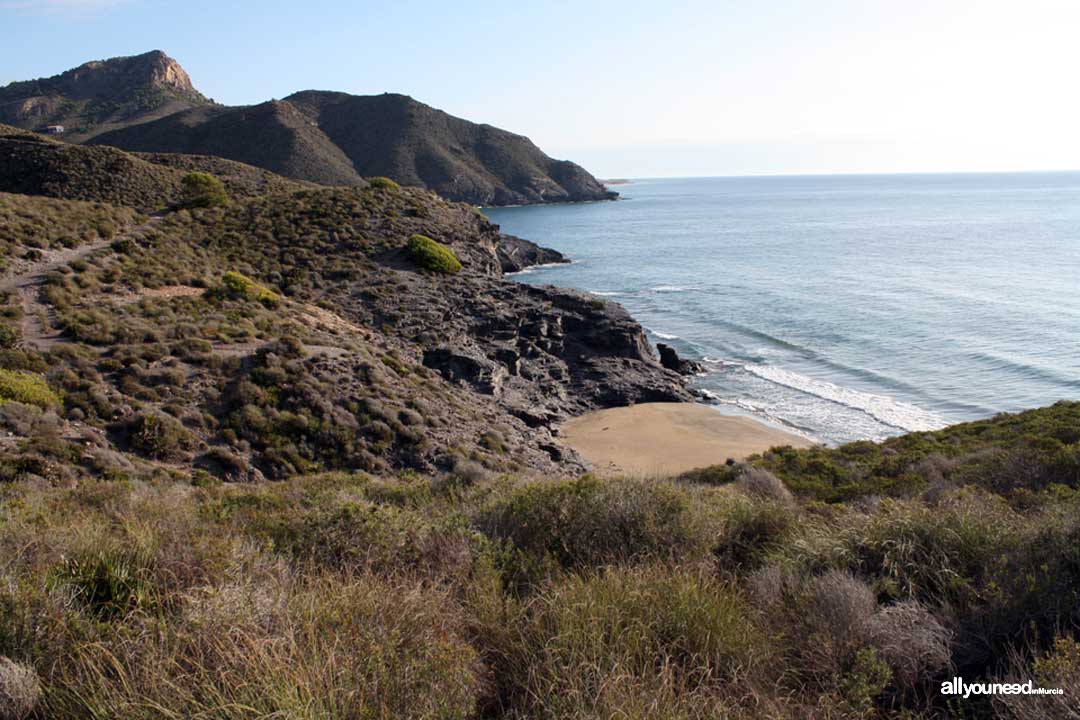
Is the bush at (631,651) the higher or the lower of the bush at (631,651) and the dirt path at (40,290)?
the lower

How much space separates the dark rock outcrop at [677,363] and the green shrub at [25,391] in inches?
1112

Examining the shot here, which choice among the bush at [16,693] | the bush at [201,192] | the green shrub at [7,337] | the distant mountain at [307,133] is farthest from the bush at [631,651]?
the distant mountain at [307,133]

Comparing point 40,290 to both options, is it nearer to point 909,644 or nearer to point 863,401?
point 909,644

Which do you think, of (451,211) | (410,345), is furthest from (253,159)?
(410,345)

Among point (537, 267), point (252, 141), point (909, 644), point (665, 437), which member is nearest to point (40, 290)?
point (665, 437)

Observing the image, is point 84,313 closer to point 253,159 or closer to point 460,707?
point 460,707

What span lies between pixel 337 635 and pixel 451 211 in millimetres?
44923

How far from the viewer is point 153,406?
54.6 ft

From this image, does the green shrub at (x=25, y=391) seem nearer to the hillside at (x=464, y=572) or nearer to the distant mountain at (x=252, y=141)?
the hillside at (x=464, y=572)

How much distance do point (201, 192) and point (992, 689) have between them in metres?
48.6

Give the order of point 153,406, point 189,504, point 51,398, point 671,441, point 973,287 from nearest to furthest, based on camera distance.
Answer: point 189,504 → point 51,398 → point 153,406 → point 671,441 → point 973,287

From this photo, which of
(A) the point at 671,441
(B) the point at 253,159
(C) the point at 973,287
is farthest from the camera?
(B) the point at 253,159

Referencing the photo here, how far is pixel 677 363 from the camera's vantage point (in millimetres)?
36656

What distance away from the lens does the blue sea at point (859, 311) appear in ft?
102
